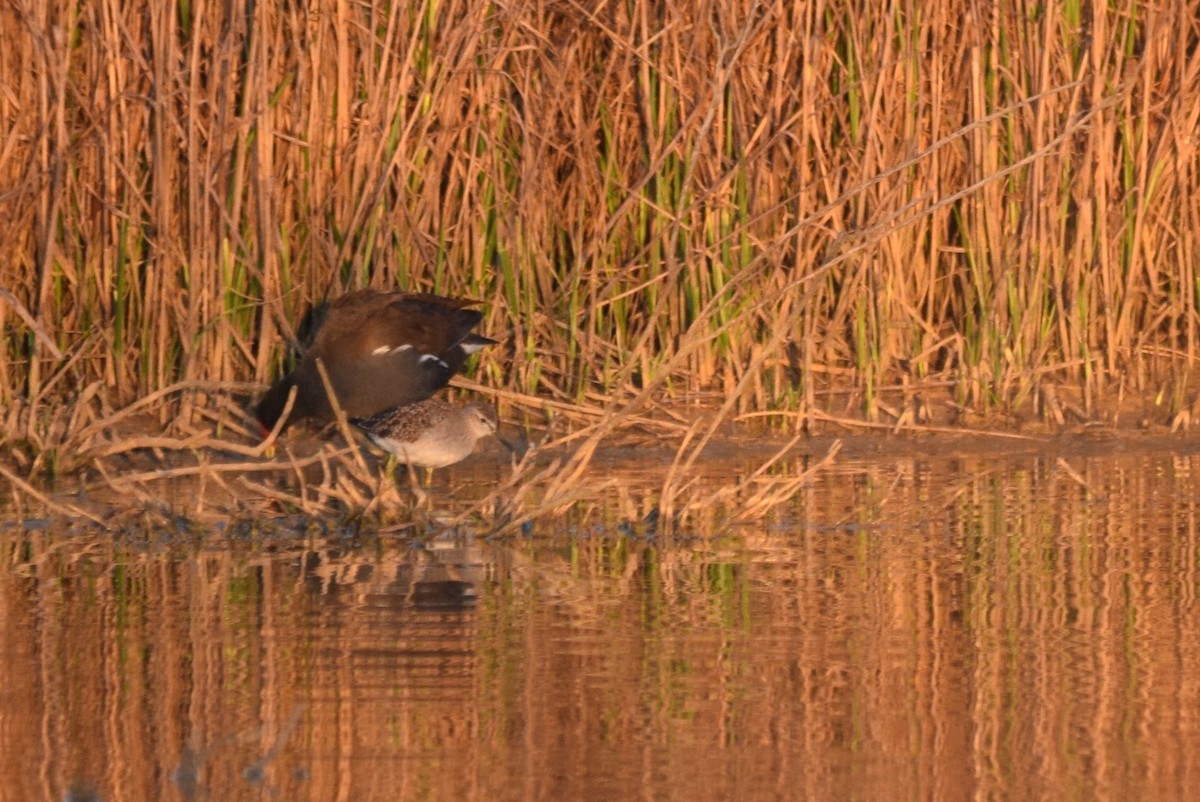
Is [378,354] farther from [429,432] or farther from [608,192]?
[608,192]

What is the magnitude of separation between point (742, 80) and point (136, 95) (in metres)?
2.10

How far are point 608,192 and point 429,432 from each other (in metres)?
Result: 1.46

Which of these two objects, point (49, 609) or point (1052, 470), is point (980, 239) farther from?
point (49, 609)

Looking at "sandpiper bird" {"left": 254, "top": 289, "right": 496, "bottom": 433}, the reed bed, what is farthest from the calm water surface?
the reed bed

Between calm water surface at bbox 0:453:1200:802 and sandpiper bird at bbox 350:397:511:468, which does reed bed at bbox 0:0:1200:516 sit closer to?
sandpiper bird at bbox 350:397:511:468

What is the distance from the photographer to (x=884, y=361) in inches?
313

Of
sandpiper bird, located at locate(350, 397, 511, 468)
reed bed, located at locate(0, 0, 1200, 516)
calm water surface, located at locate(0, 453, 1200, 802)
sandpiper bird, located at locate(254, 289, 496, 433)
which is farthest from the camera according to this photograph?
reed bed, located at locate(0, 0, 1200, 516)

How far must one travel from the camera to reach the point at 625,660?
14.5ft

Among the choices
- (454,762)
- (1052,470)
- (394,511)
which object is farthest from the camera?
(1052,470)

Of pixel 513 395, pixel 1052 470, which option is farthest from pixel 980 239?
pixel 513 395

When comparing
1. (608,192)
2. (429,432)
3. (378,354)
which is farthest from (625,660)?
(608,192)

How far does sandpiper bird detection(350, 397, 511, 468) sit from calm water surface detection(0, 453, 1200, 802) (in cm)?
103

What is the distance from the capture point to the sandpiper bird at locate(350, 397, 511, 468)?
6930mm

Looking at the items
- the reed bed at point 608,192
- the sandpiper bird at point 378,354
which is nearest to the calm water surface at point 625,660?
the sandpiper bird at point 378,354
